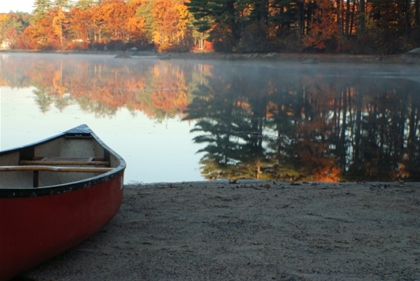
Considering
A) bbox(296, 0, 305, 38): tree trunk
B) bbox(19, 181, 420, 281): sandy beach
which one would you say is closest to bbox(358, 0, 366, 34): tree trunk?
bbox(296, 0, 305, 38): tree trunk

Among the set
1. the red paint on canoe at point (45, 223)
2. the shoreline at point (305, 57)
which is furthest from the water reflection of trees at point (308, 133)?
the shoreline at point (305, 57)

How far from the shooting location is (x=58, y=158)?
661 centimetres

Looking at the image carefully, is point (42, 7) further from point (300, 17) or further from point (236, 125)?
point (236, 125)

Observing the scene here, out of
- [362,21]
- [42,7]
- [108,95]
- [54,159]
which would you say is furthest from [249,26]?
[42,7]

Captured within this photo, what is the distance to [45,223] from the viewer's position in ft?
14.1

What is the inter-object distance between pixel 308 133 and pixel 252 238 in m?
8.35

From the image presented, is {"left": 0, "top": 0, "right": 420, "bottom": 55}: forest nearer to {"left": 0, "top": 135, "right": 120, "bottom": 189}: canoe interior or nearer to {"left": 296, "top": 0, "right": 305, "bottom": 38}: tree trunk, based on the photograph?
{"left": 296, "top": 0, "right": 305, "bottom": 38}: tree trunk

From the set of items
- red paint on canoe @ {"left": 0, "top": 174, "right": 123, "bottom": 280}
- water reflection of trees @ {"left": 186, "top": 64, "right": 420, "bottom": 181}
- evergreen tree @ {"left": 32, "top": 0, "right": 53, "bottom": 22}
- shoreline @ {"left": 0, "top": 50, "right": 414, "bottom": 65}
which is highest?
evergreen tree @ {"left": 32, "top": 0, "right": 53, "bottom": 22}

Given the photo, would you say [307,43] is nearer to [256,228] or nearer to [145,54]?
[145,54]

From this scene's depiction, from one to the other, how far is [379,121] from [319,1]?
4206 cm

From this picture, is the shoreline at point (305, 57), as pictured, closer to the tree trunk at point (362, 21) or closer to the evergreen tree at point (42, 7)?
the tree trunk at point (362, 21)

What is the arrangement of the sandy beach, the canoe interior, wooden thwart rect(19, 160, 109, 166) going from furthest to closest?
1. wooden thwart rect(19, 160, 109, 166)
2. the canoe interior
3. the sandy beach

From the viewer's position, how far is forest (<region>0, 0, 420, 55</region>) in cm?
4684

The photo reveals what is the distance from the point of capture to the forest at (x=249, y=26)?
154ft
